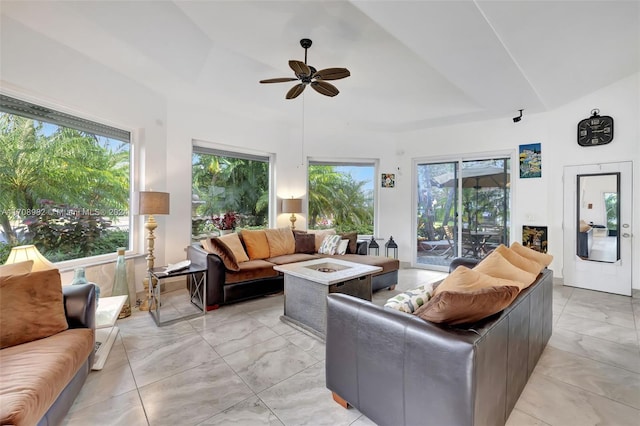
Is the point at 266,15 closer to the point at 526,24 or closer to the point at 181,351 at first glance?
the point at 526,24

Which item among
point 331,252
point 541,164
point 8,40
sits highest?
point 8,40

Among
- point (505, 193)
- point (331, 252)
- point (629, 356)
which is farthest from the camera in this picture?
point (505, 193)

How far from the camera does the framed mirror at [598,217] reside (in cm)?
401

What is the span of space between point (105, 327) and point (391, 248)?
4.69 meters

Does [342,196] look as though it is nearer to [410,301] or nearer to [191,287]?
[191,287]

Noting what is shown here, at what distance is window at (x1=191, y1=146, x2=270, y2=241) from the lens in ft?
15.1

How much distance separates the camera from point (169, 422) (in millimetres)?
1616

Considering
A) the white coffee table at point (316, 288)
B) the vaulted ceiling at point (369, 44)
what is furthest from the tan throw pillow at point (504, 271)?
Answer: the vaulted ceiling at point (369, 44)

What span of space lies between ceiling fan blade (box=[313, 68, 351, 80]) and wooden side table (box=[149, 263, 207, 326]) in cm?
240

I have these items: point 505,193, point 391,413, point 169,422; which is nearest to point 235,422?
point 169,422

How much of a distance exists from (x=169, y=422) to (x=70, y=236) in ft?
8.46

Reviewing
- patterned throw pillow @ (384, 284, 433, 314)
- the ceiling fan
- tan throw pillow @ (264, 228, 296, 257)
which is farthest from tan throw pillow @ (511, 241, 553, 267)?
tan throw pillow @ (264, 228, 296, 257)

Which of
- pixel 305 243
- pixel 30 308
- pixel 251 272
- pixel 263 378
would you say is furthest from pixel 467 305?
pixel 305 243

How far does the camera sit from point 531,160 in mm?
4668
